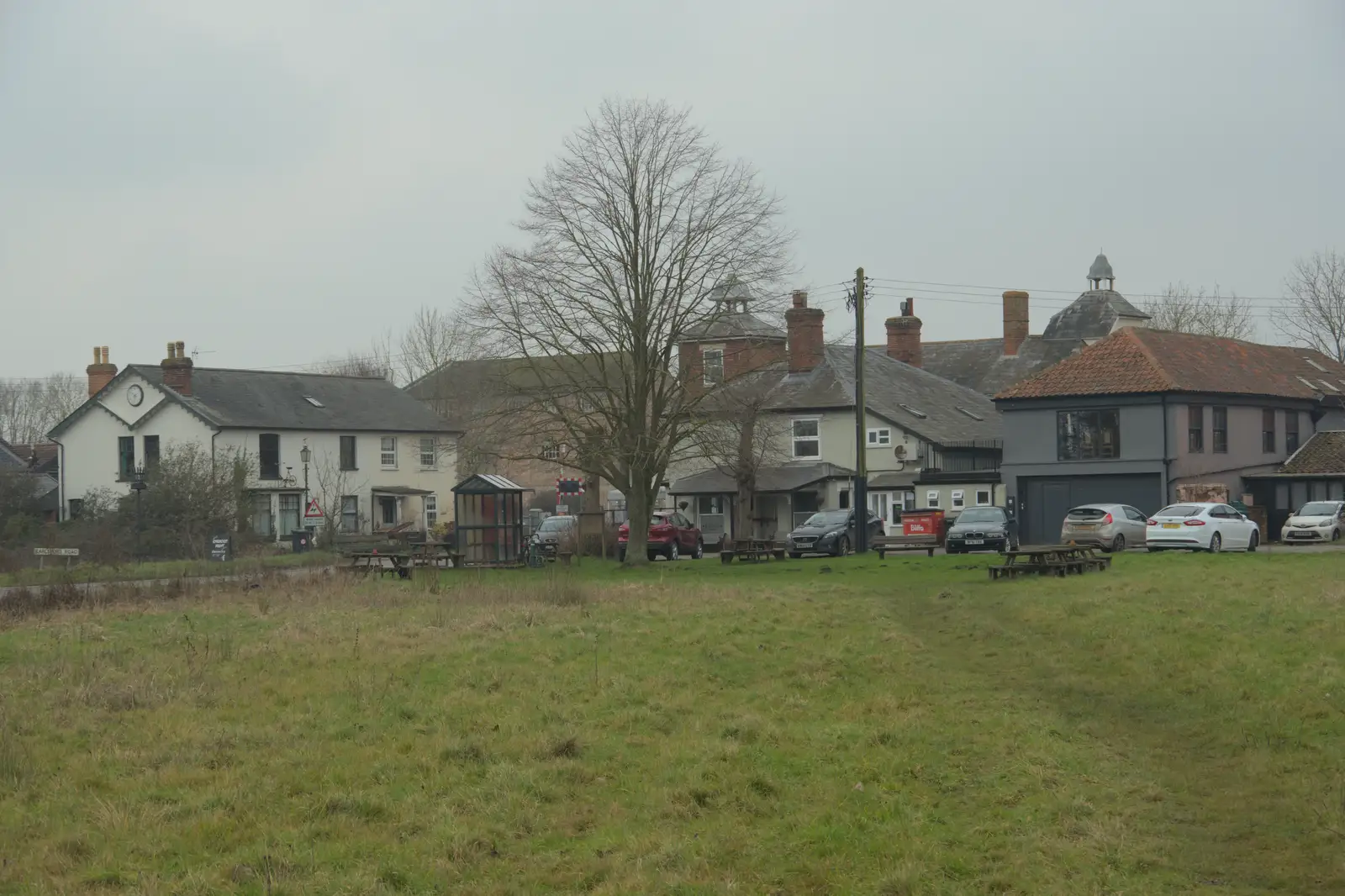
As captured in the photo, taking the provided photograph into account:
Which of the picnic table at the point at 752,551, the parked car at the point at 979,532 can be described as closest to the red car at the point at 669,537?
the picnic table at the point at 752,551

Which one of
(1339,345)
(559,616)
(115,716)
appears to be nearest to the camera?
(115,716)

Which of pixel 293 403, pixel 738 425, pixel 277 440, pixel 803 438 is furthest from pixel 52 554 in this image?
pixel 803 438

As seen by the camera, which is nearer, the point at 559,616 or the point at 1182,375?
the point at 559,616

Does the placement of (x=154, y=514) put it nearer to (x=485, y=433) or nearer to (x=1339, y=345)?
(x=485, y=433)

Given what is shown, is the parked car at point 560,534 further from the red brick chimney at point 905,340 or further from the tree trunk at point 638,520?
the red brick chimney at point 905,340

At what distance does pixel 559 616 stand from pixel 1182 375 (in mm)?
33228

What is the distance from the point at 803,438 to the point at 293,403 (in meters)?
23.3

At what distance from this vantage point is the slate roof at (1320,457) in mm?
51519

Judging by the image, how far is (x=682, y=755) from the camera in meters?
12.4

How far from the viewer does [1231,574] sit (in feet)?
95.0

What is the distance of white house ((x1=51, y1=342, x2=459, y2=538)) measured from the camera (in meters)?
62.1

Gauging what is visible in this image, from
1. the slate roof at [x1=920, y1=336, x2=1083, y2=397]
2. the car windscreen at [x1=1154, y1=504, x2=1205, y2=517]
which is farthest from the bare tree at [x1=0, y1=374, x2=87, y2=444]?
the car windscreen at [x1=1154, y1=504, x2=1205, y2=517]

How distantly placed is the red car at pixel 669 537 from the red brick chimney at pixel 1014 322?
32666mm

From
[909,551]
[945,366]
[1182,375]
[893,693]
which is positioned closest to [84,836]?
[893,693]
